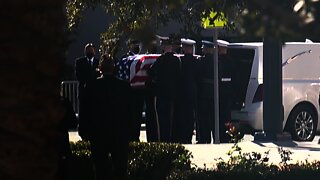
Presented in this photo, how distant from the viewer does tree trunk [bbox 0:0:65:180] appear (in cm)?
429

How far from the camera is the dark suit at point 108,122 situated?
10094 millimetres

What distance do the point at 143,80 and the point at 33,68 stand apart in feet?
40.2

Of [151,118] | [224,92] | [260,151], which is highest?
[224,92]

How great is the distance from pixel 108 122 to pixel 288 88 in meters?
8.75

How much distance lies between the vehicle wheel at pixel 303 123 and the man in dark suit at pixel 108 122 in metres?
8.62

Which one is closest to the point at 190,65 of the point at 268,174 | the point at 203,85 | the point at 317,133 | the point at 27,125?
the point at 203,85

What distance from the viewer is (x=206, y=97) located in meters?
17.4

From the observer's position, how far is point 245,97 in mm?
18203

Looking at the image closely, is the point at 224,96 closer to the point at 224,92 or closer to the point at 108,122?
the point at 224,92

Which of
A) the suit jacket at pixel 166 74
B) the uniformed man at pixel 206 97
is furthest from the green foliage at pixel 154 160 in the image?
the uniformed man at pixel 206 97

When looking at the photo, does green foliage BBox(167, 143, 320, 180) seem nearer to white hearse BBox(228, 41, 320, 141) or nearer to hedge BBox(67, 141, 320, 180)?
hedge BBox(67, 141, 320, 180)

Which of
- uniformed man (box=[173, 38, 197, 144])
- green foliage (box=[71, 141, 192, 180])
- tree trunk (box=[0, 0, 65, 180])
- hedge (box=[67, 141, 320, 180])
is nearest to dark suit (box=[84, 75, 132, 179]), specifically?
hedge (box=[67, 141, 320, 180])

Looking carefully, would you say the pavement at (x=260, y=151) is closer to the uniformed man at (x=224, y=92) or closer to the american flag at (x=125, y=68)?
the uniformed man at (x=224, y=92)

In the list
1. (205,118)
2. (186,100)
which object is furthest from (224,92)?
(186,100)
